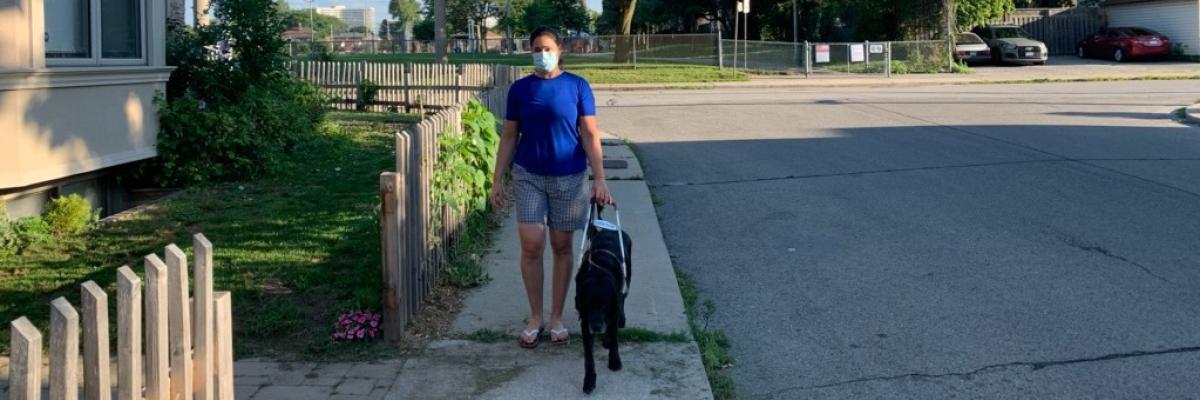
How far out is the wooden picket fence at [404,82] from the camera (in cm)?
2316

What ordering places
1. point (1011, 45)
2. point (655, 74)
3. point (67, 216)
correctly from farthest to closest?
point (1011, 45) → point (655, 74) → point (67, 216)

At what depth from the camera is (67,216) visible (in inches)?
365

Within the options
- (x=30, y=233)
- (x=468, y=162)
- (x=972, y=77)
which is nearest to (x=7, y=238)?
(x=30, y=233)

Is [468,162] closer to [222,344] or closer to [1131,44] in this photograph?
[222,344]

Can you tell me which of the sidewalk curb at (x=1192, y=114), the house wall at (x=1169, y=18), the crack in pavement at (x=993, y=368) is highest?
the house wall at (x=1169, y=18)

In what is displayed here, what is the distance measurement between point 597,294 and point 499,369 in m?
0.77

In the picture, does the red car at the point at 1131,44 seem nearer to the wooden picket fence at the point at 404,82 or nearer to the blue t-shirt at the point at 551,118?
the wooden picket fence at the point at 404,82

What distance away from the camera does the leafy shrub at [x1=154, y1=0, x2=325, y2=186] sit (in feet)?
37.5

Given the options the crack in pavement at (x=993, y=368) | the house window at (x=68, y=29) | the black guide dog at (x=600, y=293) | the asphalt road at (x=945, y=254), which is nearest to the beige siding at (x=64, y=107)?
the house window at (x=68, y=29)

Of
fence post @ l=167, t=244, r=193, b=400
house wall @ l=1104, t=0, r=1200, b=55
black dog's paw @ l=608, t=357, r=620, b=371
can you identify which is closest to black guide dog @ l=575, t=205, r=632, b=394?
black dog's paw @ l=608, t=357, r=620, b=371

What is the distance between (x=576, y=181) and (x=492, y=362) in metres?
1.02

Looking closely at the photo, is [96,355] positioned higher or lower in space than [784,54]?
lower

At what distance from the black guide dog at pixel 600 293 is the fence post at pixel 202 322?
201 cm

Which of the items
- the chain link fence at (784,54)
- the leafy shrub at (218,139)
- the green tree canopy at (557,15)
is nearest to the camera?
the leafy shrub at (218,139)
